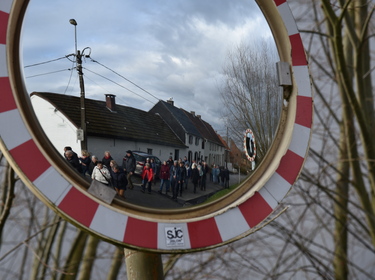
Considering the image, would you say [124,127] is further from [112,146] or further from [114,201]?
[114,201]

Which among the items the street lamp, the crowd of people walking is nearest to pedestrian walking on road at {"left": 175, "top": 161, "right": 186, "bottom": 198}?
the crowd of people walking

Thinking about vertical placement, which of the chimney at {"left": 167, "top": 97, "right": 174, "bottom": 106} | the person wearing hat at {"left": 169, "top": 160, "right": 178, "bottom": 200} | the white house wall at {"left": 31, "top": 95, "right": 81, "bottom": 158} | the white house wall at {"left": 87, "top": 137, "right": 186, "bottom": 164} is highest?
the chimney at {"left": 167, "top": 97, "right": 174, "bottom": 106}

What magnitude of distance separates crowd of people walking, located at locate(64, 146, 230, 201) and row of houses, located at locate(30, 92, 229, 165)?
1cm

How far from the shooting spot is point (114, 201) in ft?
2.47

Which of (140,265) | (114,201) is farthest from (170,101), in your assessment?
(140,265)

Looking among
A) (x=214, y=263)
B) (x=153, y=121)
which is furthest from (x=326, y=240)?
(x=153, y=121)

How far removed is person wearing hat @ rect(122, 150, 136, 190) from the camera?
0.78 m

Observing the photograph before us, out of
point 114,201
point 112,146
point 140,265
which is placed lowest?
point 140,265

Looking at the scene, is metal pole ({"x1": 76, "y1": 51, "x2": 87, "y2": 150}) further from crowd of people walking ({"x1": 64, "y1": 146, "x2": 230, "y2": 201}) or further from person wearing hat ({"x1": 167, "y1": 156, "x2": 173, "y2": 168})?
person wearing hat ({"x1": 167, "y1": 156, "x2": 173, "y2": 168})

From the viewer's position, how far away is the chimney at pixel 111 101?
0.79m

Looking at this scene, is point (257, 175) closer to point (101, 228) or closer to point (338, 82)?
point (101, 228)

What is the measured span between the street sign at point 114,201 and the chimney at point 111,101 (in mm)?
140

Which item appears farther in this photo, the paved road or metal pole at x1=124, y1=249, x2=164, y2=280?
metal pole at x1=124, y1=249, x2=164, y2=280

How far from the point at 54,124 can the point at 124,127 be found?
13cm
